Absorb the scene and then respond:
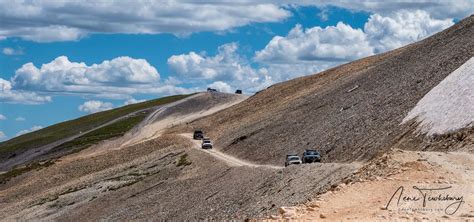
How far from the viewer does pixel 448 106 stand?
49750 mm

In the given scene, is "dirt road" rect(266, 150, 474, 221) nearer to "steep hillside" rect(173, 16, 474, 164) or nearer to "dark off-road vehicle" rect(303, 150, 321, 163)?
"steep hillside" rect(173, 16, 474, 164)

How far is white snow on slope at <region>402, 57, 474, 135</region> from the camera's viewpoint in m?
46.3

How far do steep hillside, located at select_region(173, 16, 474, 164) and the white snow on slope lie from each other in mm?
1289

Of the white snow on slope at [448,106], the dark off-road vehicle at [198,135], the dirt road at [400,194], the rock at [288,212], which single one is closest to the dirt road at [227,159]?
the dark off-road vehicle at [198,135]

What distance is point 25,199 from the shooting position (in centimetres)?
8562

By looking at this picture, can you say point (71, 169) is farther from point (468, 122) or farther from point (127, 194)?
point (468, 122)

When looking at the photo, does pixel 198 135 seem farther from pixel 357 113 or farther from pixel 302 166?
pixel 302 166

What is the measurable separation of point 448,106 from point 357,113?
18.6 meters

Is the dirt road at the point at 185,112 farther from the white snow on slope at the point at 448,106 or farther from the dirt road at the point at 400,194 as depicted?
the dirt road at the point at 400,194

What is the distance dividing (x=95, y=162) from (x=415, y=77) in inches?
1928

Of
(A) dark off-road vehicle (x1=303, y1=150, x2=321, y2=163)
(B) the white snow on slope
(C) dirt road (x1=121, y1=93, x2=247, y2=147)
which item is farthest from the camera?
(C) dirt road (x1=121, y1=93, x2=247, y2=147)
